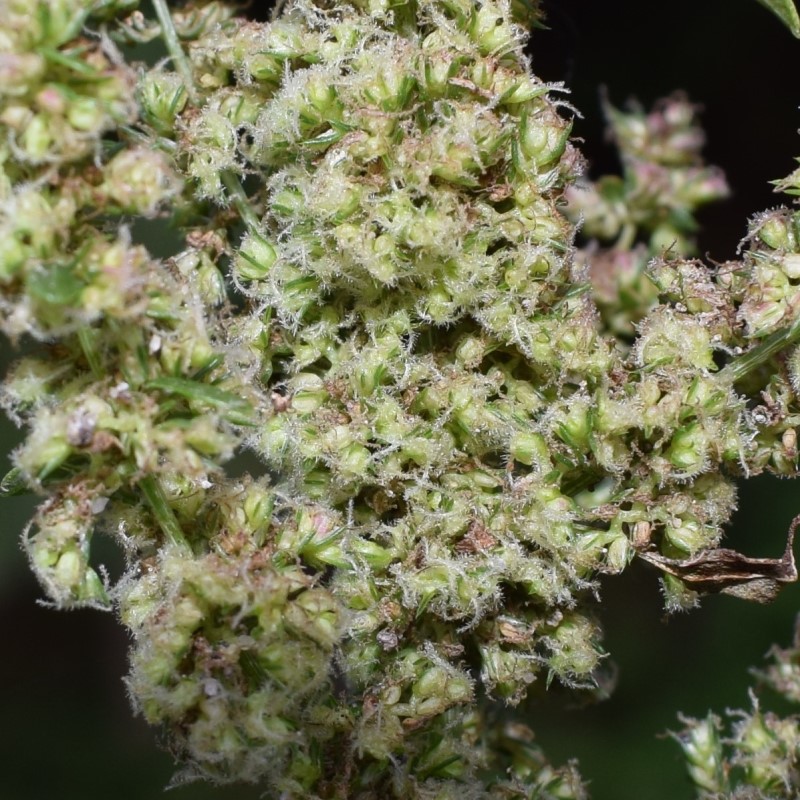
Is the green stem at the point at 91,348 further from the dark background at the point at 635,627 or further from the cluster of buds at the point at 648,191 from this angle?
the dark background at the point at 635,627

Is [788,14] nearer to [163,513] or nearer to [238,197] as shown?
[238,197]

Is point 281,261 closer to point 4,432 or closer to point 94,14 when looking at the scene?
point 94,14

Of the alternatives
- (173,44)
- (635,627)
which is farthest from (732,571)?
(635,627)

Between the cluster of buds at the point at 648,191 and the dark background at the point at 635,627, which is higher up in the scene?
the cluster of buds at the point at 648,191

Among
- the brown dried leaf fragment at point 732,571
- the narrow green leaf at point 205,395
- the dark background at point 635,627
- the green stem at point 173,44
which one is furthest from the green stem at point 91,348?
the dark background at point 635,627

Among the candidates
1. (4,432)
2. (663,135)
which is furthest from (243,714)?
(4,432)
